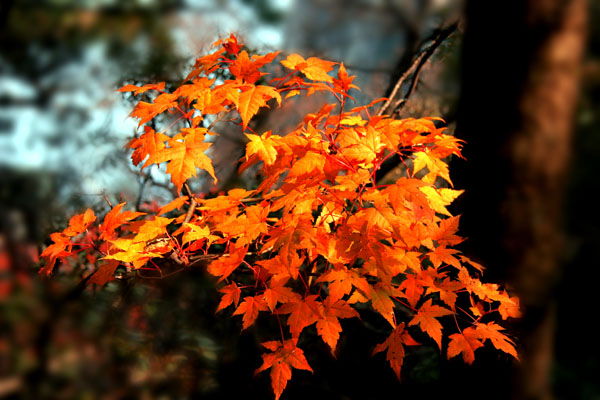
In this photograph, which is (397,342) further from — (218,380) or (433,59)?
(433,59)

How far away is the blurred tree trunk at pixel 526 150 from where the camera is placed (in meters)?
1.79

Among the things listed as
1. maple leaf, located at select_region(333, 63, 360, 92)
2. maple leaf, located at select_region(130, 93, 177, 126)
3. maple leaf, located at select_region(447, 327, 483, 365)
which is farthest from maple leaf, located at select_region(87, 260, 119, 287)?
maple leaf, located at select_region(447, 327, 483, 365)

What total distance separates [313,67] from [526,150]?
3.52ft

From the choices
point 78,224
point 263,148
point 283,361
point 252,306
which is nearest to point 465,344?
point 283,361

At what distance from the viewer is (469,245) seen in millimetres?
1955

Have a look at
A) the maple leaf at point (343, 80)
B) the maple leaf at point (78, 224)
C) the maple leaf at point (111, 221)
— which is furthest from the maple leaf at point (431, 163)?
the maple leaf at point (78, 224)

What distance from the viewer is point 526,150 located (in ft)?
6.06

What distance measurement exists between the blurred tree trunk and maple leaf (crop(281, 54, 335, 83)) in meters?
0.89

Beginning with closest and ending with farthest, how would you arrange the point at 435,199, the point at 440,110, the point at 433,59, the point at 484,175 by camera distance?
the point at 435,199
the point at 484,175
the point at 433,59
the point at 440,110

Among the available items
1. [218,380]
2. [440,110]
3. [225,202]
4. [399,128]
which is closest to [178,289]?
[218,380]

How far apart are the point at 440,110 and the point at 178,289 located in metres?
2.46

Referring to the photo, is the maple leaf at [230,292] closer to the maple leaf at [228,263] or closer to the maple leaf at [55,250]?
the maple leaf at [228,263]

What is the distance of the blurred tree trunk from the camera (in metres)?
1.79

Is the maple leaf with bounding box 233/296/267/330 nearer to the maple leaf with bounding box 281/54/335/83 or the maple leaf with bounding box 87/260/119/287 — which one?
the maple leaf with bounding box 87/260/119/287
